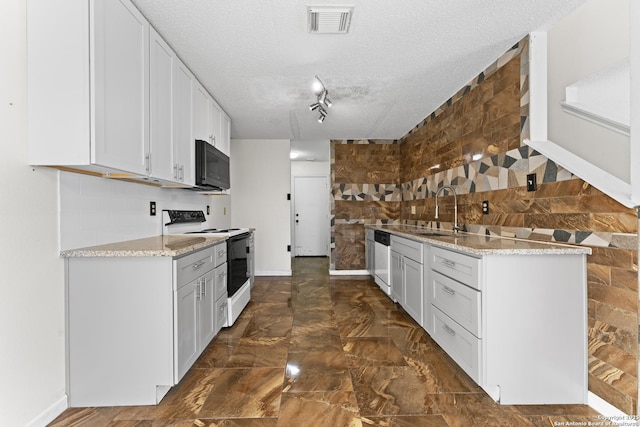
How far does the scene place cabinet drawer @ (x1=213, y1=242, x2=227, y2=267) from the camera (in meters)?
2.85

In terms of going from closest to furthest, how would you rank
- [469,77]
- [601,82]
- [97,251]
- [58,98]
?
[58,98]
[97,251]
[601,82]
[469,77]

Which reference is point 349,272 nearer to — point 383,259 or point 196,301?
point 383,259

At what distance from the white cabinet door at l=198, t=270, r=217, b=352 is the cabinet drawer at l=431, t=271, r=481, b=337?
5.83 ft

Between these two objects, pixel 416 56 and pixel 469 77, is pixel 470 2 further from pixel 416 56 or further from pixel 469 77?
pixel 469 77

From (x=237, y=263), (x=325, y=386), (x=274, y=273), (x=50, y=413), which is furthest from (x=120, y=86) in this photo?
(x=274, y=273)

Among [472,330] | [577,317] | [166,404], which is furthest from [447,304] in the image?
[166,404]

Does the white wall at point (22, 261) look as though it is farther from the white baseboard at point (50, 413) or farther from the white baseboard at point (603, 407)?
the white baseboard at point (603, 407)

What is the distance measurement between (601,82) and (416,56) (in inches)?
49.4

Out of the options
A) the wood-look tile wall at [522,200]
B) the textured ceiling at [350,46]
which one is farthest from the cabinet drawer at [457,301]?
the textured ceiling at [350,46]

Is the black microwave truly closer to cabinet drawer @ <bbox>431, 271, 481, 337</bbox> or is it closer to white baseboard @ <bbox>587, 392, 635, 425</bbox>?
cabinet drawer @ <bbox>431, 271, 481, 337</bbox>

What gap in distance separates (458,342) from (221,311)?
1.93 metres

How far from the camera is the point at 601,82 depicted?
2.05 metres

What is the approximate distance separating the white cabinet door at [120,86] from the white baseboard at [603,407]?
9.63 feet

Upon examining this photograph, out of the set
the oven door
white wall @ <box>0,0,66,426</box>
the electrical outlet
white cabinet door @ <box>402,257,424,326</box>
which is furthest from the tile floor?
the electrical outlet
